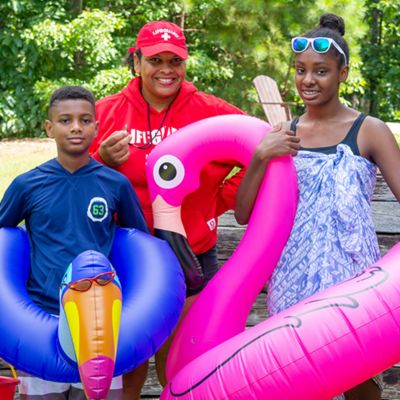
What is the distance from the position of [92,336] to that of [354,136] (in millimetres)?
1031

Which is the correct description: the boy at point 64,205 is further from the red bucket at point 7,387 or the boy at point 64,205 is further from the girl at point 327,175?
the girl at point 327,175

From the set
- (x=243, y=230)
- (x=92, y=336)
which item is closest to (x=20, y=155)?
(x=243, y=230)

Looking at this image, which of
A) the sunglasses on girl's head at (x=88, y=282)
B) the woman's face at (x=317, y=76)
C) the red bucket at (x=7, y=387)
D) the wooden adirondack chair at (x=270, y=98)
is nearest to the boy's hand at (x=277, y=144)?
the woman's face at (x=317, y=76)

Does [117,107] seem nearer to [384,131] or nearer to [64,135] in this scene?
Answer: [64,135]

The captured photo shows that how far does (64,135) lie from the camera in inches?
103

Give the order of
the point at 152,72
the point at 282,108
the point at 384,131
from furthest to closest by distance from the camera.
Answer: the point at 282,108 → the point at 152,72 → the point at 384,131

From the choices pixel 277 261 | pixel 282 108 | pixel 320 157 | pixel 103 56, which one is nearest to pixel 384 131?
pixel 320 157

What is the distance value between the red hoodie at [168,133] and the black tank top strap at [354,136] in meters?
0.54

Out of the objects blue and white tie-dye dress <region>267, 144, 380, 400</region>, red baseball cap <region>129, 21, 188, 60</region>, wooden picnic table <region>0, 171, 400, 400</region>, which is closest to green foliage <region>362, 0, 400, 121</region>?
wooden picnic table <region>0, 171, 400, 400</region>

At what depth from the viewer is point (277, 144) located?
2.64 meters

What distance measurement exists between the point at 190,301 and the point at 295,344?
2.39 ft

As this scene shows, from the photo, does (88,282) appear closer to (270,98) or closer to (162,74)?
(162,74)

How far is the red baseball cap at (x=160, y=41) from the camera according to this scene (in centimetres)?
286

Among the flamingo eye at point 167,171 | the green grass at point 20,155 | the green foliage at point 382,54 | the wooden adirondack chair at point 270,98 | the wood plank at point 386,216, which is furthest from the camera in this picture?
the green foliage at point 382,54
